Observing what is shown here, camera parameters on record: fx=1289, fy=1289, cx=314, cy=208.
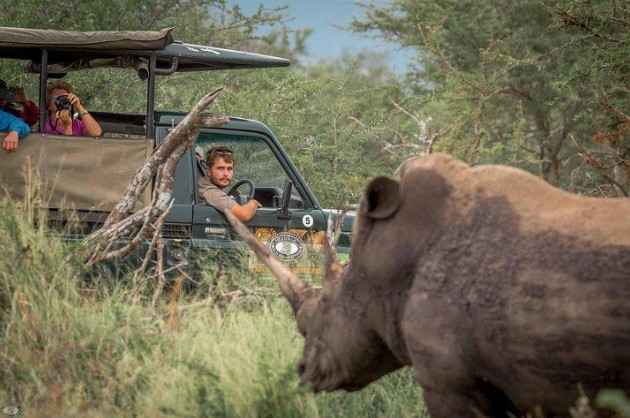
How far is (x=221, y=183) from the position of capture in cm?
987

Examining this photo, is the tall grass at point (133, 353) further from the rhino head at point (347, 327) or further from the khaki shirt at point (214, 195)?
the khaki shirt at point (214, 195)

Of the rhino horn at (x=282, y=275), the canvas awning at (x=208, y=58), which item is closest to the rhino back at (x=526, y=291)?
the rhino horn at (x=282, y=275)

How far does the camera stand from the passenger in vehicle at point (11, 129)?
8781mm

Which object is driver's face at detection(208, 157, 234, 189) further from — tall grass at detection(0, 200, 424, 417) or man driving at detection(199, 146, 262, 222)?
tall grass at detection(0, 200, 424, 417)

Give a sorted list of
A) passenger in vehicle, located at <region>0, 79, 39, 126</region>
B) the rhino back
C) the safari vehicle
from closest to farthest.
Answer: the rhino back, the safari vehicle, passenger in vehicle, located at <region>0, 79, 39, 126</region>

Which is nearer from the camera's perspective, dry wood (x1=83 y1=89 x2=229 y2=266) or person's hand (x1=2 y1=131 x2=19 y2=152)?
dry wood (x1=83 y1=89 x2=229 y2=266)

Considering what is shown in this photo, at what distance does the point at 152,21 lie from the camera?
61.3 ft

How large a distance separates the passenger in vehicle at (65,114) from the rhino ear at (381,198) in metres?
5.06

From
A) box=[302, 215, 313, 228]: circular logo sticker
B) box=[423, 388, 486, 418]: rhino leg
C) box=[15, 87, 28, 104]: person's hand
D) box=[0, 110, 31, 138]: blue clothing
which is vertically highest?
box=[15, 87, 28, 104]: person's hand

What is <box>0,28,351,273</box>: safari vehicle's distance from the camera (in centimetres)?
898

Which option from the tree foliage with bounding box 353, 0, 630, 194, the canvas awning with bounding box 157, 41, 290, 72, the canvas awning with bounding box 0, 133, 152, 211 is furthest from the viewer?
the tree foliage with bounding box 353, 0, 630, 194

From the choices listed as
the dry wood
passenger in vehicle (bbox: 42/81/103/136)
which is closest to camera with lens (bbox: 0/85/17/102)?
passenger in vehicle (bbox: 42/81/103/136)

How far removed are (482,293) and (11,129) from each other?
5256 mm

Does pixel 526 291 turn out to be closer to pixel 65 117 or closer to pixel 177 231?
pixel 177 231
